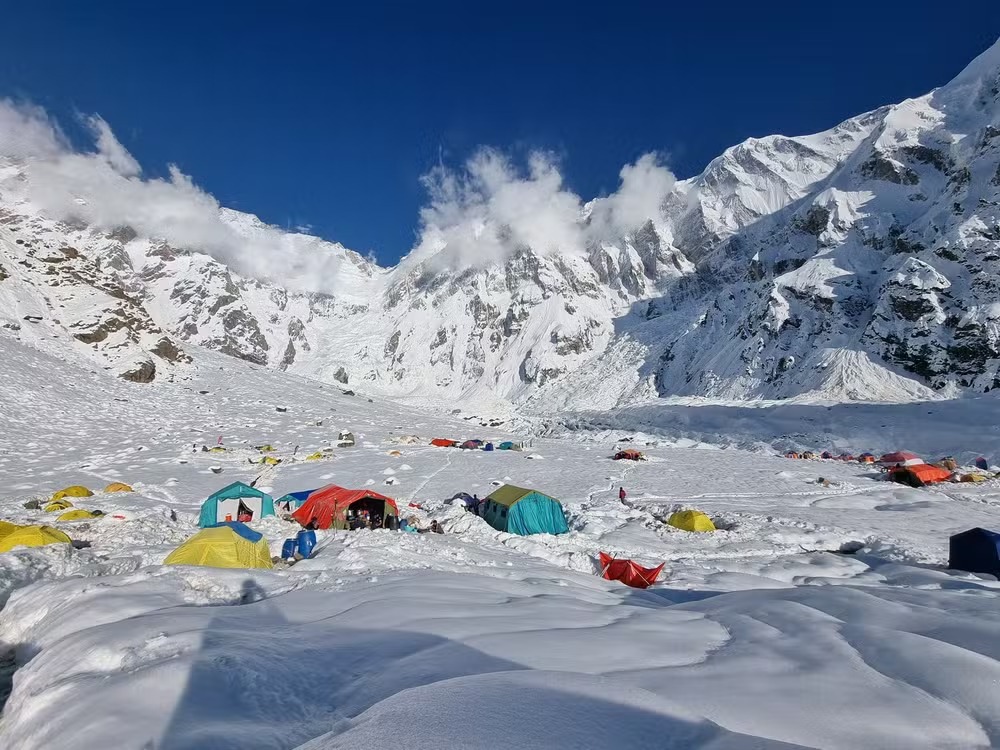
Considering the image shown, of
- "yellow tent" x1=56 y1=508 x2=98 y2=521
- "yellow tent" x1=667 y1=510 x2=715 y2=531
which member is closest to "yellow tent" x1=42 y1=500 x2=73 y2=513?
"yellow tent" x1=56 y1=508 x2=98 y2=521

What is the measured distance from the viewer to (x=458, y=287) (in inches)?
6580

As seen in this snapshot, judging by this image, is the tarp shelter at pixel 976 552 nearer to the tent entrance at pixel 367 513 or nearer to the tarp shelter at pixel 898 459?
the tent entrance at pixel 367 513

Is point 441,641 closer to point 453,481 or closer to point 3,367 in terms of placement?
point 453,481

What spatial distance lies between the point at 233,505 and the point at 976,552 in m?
24.6

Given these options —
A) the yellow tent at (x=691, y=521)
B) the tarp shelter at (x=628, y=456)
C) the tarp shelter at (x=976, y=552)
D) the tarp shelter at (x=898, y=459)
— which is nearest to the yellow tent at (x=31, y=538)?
the yellow tent at (x=691, y=521)

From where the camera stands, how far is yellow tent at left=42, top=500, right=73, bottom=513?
63.9ft

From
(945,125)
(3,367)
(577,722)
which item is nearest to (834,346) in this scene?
(945,125)

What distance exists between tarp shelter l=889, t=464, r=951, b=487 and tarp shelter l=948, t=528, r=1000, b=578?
20.0 meters

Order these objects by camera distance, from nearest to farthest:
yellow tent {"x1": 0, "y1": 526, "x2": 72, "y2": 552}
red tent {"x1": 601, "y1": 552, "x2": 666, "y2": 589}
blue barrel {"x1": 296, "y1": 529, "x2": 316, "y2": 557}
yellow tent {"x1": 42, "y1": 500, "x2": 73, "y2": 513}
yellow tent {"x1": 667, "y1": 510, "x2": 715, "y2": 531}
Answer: yellow tent {"x1": 0, "y1": 526, "x2": 72, "y2": 552} → red tent {"x1": 601, "y1": 552, "x2": 666, "y2": 589} → blue barrel {"x1": 296, "y1": 529, "x2": 316, "y2": 557} → yellow tent {"x1": 667, "y1": 510, "x2": 715, "y2": 531} → yellow tent {"x1": 42, "y1": 500, "x2": 73, "y2": 513}

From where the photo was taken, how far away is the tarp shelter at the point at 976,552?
13.4m

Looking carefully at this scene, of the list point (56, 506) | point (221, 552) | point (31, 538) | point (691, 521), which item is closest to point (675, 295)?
point (691, 521)

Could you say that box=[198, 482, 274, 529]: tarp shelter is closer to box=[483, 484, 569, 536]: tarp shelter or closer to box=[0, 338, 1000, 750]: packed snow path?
box=[0, 338, 1000, 750]: packed snow path

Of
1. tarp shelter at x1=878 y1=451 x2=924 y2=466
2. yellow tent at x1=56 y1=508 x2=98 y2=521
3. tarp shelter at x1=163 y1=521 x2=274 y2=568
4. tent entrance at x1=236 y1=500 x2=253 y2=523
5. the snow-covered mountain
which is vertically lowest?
tent entrance at x1=236 y1=500 x2=253 y2=523

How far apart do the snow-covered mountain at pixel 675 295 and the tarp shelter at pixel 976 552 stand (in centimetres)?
6612
